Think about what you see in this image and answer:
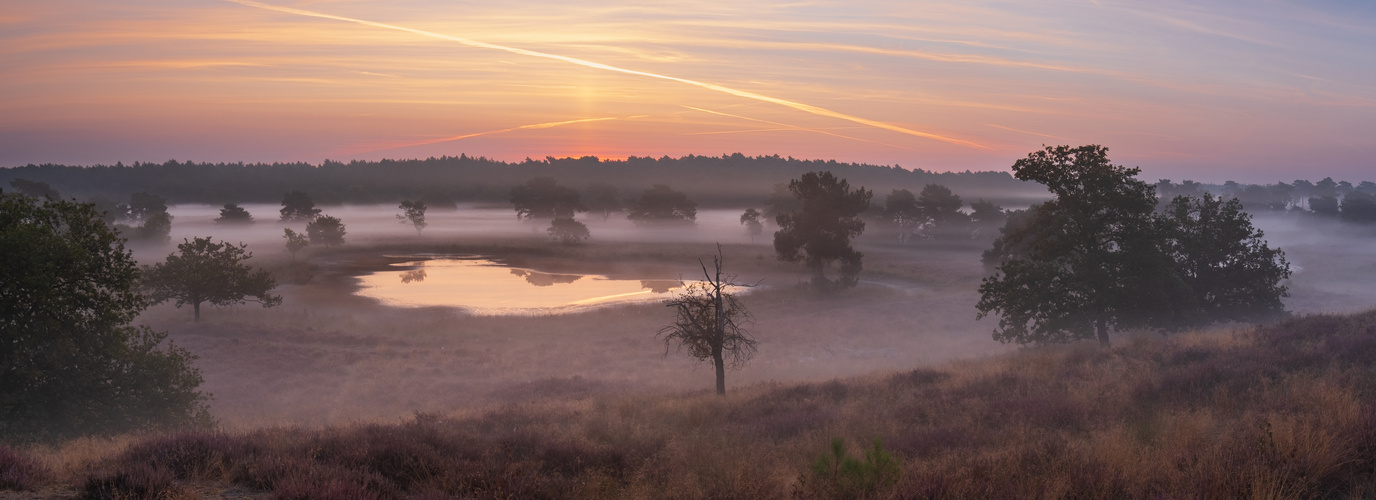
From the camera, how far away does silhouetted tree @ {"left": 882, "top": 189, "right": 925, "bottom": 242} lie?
121 m

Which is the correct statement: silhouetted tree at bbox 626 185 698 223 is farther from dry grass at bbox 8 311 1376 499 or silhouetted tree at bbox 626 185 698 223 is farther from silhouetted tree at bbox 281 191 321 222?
dry grass at bbox 8 311 1376 499

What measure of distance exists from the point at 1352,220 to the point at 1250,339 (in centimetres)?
16181

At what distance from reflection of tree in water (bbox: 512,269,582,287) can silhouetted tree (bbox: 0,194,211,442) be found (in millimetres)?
48954

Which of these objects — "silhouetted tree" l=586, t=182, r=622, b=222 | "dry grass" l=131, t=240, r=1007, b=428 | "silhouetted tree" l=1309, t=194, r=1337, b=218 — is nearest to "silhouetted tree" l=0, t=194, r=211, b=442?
"dry grass" l=131, t=240, r=1007, b=428

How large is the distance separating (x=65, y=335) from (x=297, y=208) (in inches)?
5071

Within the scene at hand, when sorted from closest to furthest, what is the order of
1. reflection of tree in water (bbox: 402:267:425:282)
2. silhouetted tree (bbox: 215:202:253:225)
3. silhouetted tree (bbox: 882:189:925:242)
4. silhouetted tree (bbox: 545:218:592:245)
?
reflection of tree in water (bbox: 402:267:425:282) < silhouetted tree (bbox: 545:218:592:245) < silhouetted tree (bbox: 882:189:925:242) < silhouetted tree (bbox: 215:202:253:225)

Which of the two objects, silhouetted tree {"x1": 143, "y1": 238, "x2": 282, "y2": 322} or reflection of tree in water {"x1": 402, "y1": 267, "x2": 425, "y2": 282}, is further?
reflection of tree in water {"x1": 402, "y1": 267, "x2": 425, "y2": 282}

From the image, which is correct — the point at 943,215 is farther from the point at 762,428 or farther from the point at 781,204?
the point at 762,428

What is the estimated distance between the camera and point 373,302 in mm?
55375

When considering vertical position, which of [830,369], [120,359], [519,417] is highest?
[120,359]

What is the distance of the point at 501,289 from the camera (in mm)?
65000

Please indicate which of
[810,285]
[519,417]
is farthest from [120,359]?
[810,285]

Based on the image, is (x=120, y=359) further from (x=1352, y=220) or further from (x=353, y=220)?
(x=1352, y=220)

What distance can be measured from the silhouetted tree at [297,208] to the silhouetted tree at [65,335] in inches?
4910
